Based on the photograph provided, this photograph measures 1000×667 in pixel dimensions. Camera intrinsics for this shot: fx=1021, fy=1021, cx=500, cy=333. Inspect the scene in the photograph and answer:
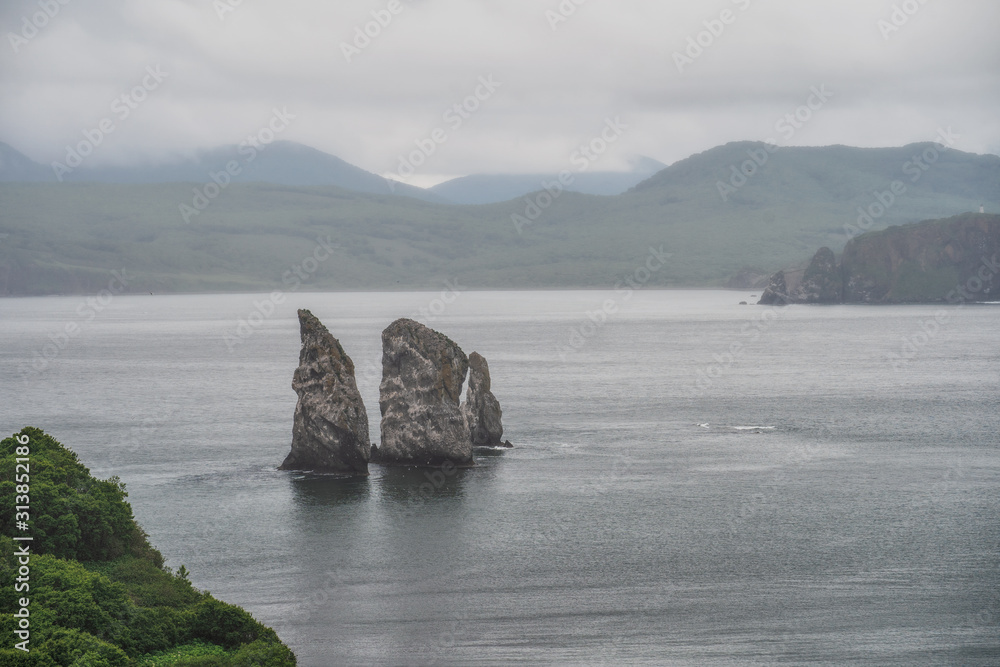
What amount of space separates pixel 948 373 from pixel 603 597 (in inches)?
3850

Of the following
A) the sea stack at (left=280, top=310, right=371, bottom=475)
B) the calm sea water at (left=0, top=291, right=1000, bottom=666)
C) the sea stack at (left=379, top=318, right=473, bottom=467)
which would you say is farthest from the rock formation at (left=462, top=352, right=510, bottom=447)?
the sea stack at (left=280, top=310, right=371, bottom=475)

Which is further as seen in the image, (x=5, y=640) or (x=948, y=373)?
(x=948, y=373)

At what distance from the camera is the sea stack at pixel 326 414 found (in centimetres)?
6644

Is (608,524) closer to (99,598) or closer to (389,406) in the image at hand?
(389,406)

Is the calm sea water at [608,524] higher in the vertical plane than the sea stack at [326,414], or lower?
lower

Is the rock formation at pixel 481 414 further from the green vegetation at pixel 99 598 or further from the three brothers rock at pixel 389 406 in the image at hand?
the green vegetation at pixel 99 598

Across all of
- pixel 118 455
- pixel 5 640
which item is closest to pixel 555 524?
pixel 5 640

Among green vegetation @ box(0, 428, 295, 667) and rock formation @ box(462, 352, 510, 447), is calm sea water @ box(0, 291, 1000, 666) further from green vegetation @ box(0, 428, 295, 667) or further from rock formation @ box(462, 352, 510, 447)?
green vegetation @ box(0, 428, 295, 667)

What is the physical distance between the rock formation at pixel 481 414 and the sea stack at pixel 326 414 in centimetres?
1120

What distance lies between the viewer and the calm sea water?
3944 centimetres

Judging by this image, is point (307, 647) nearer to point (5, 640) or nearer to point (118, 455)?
point (5, 640)

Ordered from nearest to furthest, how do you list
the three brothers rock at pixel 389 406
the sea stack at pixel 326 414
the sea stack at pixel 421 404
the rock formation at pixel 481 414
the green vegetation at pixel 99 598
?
the green vegetation at pixel 99 598 < the sea stack at pixel 326 414 < the three brothers rock at pixel 389 406 < the sea stack at pixel 421 404 < the rock formation at pixel 481 414

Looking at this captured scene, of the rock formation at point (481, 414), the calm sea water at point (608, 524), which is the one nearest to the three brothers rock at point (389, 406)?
the calm sea water at point (608, 524)

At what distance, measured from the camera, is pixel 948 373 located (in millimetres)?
126625
